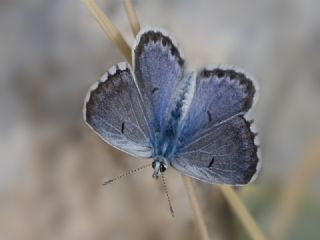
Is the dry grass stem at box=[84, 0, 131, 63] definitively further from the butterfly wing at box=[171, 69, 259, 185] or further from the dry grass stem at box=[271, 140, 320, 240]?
the dry grass stem at box=[271, 140, 320, 240]

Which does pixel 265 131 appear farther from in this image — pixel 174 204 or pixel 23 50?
pixel 23 50

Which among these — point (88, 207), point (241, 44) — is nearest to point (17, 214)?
point (88, 207)

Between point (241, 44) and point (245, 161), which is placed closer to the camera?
point (245, 161)

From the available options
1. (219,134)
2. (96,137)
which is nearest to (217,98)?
(219,134)

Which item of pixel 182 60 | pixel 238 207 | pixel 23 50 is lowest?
pixel 238 207

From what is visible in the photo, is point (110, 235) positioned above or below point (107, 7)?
below

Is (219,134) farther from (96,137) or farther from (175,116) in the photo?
(96,137)

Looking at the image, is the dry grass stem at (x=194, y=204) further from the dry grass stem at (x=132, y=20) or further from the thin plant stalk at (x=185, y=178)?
the dry grass stem at (x=132, y=20)
